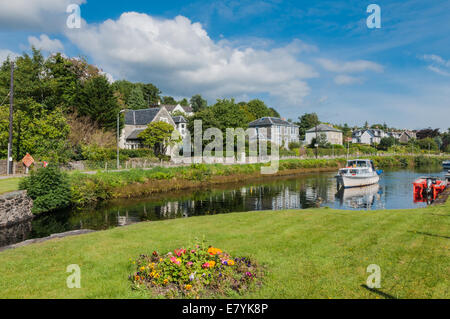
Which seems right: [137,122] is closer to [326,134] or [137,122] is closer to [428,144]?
[326,134]

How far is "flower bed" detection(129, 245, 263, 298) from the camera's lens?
6.07 meters

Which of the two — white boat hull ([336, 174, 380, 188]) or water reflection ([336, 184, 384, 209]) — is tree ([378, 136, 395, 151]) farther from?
white boat hull ([336, 174, 380, 188])

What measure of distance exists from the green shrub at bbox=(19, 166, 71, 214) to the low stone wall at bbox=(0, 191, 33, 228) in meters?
0.55

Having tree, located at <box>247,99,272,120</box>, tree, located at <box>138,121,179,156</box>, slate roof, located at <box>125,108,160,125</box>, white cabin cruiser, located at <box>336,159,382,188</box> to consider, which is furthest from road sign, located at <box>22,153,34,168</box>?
tree, located at <box>247,99,272,120</box>

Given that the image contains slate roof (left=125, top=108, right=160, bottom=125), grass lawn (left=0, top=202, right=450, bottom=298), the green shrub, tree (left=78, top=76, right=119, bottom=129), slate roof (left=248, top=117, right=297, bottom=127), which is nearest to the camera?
grass lawn (left=0, top=202, right=450, bottom=298)

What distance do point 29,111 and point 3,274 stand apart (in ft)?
121

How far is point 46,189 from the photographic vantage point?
22000 millimetres

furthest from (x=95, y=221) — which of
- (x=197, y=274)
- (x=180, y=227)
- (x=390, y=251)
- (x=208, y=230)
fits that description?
(x=390, y=251)

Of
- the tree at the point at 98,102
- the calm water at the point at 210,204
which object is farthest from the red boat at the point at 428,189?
the tree at the point at 98,102

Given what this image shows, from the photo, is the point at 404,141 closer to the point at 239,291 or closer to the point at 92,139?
the point at 92,139

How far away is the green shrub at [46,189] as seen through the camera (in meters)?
21.0

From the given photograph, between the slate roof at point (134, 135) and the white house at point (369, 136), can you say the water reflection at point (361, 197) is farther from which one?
the white house at point (369, 136)

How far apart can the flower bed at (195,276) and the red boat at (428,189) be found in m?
30.5

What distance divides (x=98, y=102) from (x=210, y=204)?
29.2 meters
